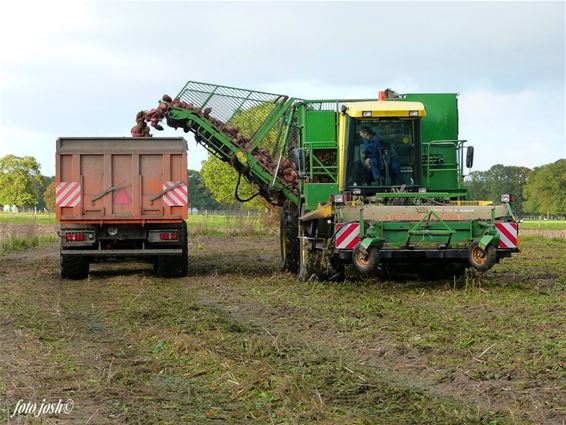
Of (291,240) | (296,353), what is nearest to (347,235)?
(291,240)

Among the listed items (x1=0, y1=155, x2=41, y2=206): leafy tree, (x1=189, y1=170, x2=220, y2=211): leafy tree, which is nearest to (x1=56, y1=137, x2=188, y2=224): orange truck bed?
(x1=0, y1=155, x2=41, y2=206): leafy tree

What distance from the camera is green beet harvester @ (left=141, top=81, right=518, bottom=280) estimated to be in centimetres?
1130

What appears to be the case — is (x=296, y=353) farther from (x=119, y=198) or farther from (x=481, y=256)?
(x=119, y=198)

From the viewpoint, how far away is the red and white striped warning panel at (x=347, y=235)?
11.4m

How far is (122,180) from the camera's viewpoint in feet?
48.4

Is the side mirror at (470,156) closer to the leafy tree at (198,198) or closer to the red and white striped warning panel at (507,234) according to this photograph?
the red and white striped warning panel at (507,234)

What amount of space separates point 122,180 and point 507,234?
7.25m

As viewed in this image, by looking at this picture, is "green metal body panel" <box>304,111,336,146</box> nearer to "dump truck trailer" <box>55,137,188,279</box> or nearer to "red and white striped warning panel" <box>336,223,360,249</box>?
"dump truck trailer" <box>55,137,188,279</box>

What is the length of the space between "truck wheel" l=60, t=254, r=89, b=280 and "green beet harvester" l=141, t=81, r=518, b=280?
3.82 meters

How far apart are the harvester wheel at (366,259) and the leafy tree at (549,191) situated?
8270 cm

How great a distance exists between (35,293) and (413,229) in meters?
6.03

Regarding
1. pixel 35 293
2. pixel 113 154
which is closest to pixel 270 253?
pixel 113 154

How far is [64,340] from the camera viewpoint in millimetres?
7867

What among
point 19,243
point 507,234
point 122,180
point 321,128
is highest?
point 321,128
